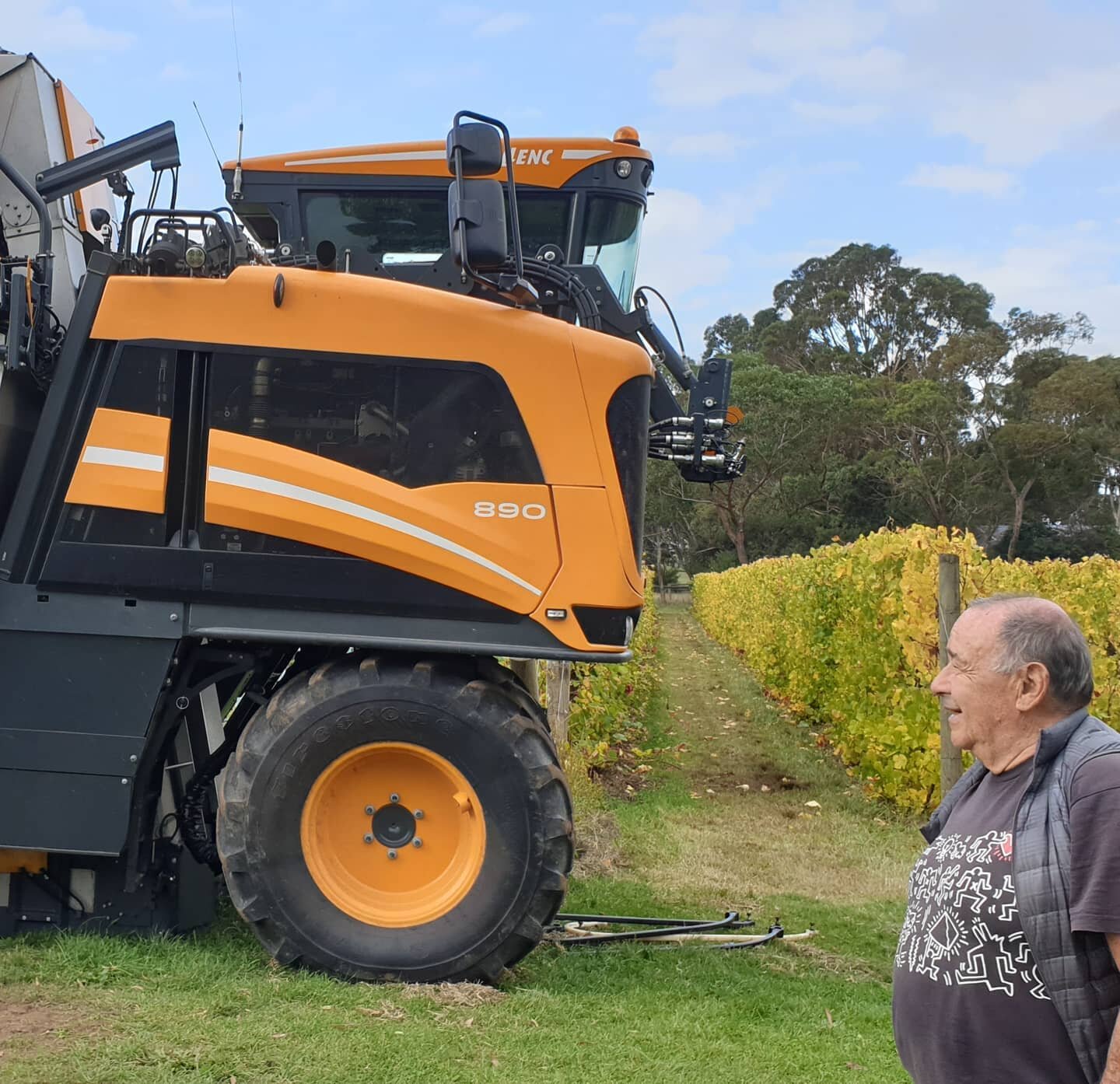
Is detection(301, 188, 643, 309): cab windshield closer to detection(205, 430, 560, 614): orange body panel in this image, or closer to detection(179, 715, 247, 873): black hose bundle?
detection(205, 430, 560, 614): orange body panel

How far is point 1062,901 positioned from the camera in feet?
7.52

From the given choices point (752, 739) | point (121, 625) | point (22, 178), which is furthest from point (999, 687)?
point (752, 739)

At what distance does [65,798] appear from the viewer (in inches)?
204

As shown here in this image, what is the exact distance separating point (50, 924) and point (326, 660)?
5.61ft

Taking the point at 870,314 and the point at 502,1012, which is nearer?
the point at 502,1012

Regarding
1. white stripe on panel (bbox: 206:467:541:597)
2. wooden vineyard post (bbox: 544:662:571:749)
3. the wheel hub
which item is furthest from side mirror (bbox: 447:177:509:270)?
wooden vineyard post (bbox: 544:662:571:749)

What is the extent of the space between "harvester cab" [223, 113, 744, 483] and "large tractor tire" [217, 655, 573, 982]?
2236mm

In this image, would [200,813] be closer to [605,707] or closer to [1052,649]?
[1052,649]

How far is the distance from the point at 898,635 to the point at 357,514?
659cm

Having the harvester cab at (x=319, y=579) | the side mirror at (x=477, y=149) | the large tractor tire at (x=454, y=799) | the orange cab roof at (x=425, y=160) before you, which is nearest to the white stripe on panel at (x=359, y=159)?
the orange cab roof at (x=425, y=160)

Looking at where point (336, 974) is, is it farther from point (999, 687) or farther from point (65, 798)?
point (999, 687)

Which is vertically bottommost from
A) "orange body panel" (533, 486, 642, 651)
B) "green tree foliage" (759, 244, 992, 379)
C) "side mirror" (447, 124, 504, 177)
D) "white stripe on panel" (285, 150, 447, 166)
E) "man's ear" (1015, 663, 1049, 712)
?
"man's ear" (1015, 663, 1049, 712)

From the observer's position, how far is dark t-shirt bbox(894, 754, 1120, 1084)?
2.25 metres

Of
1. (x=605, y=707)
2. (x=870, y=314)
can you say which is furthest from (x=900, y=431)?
(x=605, y=707)
